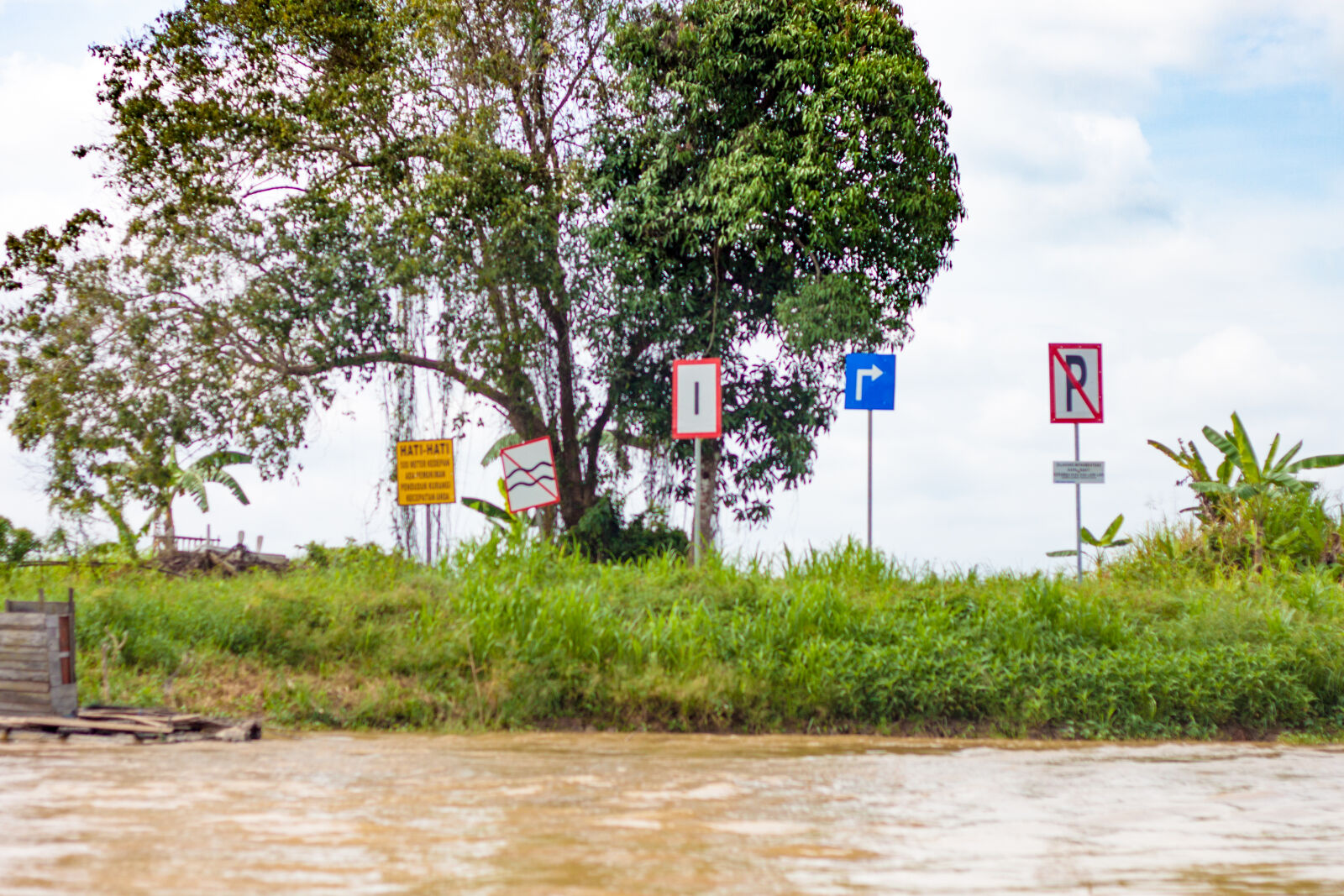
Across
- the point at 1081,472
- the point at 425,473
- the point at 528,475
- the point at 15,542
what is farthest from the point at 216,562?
the point at 1081,472

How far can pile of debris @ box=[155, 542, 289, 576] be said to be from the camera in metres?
13.8

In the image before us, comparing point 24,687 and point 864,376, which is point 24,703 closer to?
point 24,687

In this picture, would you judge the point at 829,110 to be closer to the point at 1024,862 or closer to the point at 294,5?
the point at 294,5

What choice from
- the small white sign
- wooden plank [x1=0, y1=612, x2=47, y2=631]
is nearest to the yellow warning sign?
wooden plank [x1=0, y1=612, x2=47, y2=631]

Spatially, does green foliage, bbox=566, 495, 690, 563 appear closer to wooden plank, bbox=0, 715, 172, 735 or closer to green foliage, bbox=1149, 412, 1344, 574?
green foliage, bbox=1149, 412, 1344, 574

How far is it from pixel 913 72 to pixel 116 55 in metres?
13.7

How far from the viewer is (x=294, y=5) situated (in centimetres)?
1880

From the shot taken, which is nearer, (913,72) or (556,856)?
(556,856)

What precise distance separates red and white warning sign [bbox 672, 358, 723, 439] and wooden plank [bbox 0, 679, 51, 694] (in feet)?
21.0

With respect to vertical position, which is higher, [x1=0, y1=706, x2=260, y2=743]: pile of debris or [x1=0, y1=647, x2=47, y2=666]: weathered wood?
[x1=0, y1=647, x2=47, y2=666]: weathered wood

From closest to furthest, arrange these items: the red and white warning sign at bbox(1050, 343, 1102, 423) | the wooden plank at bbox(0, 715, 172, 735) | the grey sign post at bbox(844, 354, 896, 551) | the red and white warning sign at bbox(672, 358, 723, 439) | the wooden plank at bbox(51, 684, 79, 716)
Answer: the wooden plank at bbox(0, 715, 172, 735) → the wooden plank at bbox(51, 684, 79, 716) → the red and white warning sign at bbox(672, 358, 723, 439) → the red and white warning sign at bbox(1050, 343, 1102, 423) → the grey sign post at bbox(844, 354, 896, 551)

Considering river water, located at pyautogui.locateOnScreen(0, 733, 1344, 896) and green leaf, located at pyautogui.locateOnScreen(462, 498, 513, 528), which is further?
green leaf, located at pyautogui.locateOnScreen(462, 498, 513, 528)

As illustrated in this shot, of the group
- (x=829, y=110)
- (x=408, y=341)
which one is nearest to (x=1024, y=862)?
(x=829, y=110)

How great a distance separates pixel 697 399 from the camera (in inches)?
474
